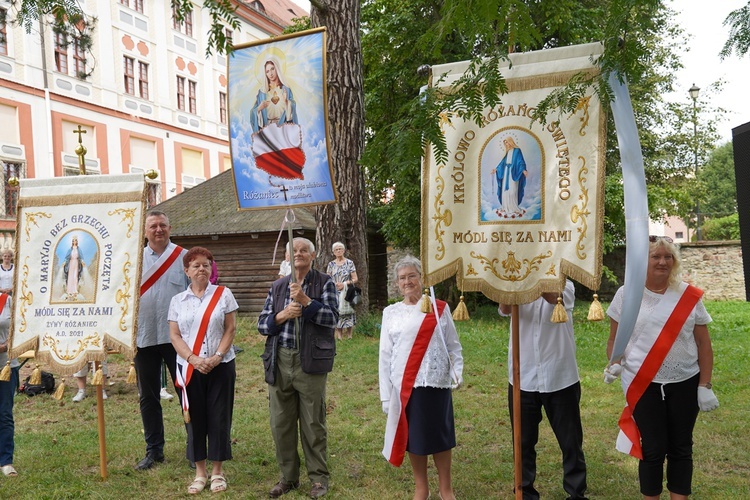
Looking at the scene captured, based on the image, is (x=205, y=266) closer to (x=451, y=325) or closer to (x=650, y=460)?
(x=451, y=325)

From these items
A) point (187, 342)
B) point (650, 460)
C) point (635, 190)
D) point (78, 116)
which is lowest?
point (650, 460)

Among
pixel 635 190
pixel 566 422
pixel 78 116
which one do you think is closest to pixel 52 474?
pixel 566 422

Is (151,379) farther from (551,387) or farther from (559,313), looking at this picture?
(559,313)

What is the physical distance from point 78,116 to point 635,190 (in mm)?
27108

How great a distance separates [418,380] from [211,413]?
1.73 metres

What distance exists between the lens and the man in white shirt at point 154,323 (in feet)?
17.8

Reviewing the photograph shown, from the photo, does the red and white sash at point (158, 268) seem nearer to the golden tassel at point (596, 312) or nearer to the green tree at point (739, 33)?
the golden tassel at point (596, 312)

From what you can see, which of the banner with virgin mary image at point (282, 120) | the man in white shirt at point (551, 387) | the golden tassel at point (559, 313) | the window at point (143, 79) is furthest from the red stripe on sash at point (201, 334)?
the window at point (143, 79)

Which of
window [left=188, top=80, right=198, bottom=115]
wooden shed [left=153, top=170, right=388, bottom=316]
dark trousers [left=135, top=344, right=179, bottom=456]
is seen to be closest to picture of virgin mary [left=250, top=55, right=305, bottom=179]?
dark trousers [left=135, top=344, right=179, bottom=456]

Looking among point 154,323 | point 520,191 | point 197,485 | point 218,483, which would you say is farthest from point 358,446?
point 520,191

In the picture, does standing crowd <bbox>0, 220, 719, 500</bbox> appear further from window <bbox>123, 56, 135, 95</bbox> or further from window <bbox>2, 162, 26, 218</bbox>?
window <bbox>123, 56, 135, 95</bbox>

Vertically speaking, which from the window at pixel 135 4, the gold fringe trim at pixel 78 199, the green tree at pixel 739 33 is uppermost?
the window at pixel 135 4

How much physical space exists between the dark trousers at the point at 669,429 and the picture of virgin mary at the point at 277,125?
276cm

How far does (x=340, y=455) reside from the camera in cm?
577
